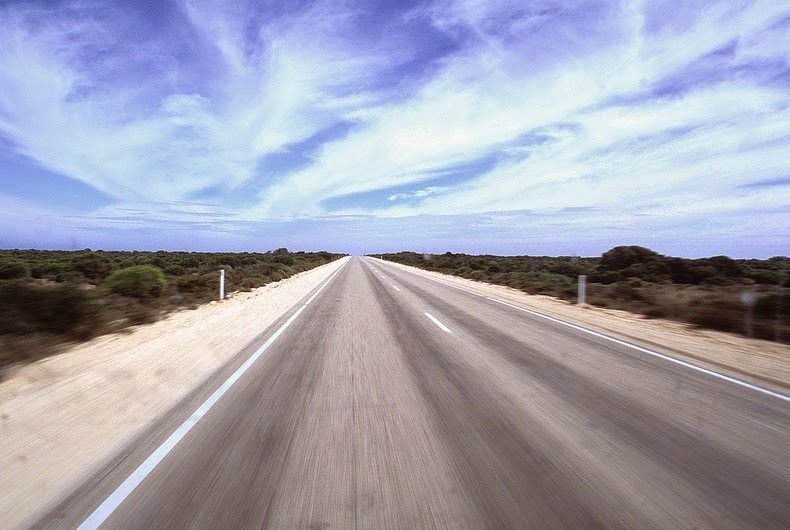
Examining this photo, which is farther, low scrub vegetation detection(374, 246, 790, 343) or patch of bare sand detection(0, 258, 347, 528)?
low scrub vegetation detection(374, 246, 790, 343)

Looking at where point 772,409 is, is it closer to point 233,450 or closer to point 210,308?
point 233,450

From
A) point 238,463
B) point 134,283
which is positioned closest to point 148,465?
point 238,463

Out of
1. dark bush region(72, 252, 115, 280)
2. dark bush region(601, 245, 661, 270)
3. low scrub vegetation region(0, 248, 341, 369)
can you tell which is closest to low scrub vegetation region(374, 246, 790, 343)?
dark bush region(601, 245, 661, 270)

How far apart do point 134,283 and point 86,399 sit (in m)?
10.0

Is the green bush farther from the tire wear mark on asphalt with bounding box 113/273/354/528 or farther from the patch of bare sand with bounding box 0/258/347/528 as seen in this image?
the tire wear mark on asphalt with bounding box 113/273/354/528

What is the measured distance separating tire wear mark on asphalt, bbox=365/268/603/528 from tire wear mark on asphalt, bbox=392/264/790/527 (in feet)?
3.21

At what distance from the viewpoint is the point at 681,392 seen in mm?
5250

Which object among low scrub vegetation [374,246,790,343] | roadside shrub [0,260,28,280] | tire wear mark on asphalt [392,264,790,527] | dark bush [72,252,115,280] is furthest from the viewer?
dark bush [72,252,115,280]

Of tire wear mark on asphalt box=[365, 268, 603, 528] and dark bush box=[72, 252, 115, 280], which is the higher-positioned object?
dark bush box=[72, 252, 115, 280]

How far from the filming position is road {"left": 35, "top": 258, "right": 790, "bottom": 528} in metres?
2.70

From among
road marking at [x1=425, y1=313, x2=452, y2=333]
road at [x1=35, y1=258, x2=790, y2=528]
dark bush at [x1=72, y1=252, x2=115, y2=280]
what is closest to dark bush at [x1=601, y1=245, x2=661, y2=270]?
road marking at [x1=425, y1=313, x2=452, y2=333]

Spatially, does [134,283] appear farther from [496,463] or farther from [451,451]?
[496,463]

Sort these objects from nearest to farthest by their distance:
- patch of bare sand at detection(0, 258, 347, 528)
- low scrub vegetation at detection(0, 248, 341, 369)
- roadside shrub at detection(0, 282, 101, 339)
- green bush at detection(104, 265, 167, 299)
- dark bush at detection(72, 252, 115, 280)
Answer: patch of bare sand at detection(0, 258, 347, 528)
low scrub vegetation at detection(0, 248, 341, 369)
roadside shrub at detection(0, 282, 101, 339)
green bush at detection(104, 265, 167, 299)
dark bush at detection(72, 252, 115, 280)

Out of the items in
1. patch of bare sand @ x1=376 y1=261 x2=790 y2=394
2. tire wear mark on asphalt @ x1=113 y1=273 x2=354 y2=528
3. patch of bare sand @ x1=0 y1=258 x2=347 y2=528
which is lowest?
patch of bare sand @ x1=376 y1=261 x2=790 y2=394
